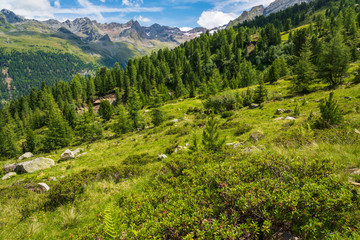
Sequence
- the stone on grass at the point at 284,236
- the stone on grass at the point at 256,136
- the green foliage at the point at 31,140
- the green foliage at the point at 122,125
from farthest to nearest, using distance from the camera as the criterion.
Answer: the green foliage at the point at 31,140
the green foliage at the point at 122,125
the stone on grass at the point at 256,136
the stone on grass at the point at 284,236

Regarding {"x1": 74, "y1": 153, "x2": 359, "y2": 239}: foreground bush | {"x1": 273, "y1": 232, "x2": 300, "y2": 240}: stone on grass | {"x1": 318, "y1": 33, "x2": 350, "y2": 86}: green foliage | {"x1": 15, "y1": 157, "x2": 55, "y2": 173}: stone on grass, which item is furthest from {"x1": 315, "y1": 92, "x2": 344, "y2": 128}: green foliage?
{"x1": 15, "y1": 157, "x2": 55, "y2": 173}: stone on grass

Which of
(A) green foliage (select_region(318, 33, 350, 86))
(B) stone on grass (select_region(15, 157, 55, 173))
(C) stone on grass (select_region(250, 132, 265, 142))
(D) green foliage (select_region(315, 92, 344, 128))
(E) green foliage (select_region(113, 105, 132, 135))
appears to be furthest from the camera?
(E) green foliage (select_region(113, 105, 132, 135))

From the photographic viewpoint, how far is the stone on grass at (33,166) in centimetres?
1967

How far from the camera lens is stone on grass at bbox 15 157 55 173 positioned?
19672 millimetres

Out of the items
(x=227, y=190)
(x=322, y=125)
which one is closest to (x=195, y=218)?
(x=227, y=190)

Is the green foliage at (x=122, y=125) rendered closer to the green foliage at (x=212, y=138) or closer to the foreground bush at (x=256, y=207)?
the green foliage at (x=212, y=138)

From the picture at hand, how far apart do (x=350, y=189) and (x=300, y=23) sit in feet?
668

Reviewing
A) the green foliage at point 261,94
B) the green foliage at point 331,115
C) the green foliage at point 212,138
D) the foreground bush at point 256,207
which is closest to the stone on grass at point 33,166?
the foreground bush at point 256,207

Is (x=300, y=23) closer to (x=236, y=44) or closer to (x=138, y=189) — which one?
(x=236, y=44)

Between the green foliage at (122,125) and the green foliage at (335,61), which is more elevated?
the green foliage at (335,61)

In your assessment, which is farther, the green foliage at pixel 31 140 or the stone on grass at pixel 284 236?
the green foliage at pixel 31 140

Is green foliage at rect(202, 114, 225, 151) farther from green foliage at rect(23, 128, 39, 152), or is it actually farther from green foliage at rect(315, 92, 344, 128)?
green foliage at rect(23, 128, 39, 152)

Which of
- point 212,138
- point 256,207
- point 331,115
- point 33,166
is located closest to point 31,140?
point 33,166

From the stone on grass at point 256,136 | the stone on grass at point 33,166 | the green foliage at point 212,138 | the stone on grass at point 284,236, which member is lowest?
the stone on grass at point 33,166
